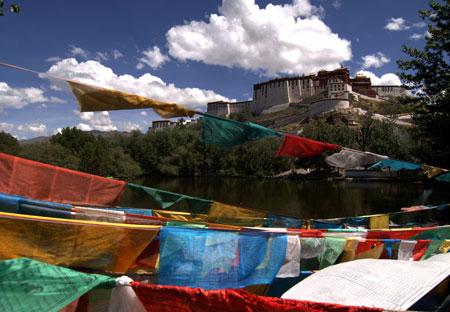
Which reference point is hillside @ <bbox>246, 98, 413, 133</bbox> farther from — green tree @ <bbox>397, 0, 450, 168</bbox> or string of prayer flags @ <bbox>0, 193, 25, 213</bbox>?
string of prayer flags @ <bbox>0, 193, 25, 213</bbox>

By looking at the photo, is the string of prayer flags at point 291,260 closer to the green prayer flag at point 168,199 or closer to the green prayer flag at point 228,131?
the green prayer flag at point 228,131

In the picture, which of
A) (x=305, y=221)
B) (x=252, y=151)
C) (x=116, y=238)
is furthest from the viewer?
(x=252, y=151)

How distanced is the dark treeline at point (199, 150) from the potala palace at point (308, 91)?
946 inches

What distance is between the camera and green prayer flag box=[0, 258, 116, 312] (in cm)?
178

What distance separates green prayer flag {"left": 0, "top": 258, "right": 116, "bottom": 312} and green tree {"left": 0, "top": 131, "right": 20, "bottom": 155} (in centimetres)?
Result: 3459

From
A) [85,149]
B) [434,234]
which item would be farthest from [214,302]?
[85,149]

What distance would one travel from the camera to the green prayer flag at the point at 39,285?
178 cm

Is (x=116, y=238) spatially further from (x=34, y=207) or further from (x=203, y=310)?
(x=203, y=310)

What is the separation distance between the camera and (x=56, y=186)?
14.0 feet

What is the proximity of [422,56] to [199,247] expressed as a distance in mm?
11634

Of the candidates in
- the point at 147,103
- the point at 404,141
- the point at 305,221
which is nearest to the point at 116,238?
the point at 147,103

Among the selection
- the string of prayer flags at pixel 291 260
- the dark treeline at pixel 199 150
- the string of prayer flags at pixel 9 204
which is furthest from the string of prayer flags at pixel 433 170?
the dark treeline at pixel 199 150

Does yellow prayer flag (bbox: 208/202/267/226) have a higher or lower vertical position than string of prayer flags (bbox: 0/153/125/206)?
lower

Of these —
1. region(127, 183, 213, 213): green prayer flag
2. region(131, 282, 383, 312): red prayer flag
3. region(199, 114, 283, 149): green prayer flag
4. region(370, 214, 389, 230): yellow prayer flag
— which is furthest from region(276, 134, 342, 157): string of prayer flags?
region(131, 282, 383, 312): red prayer flag
